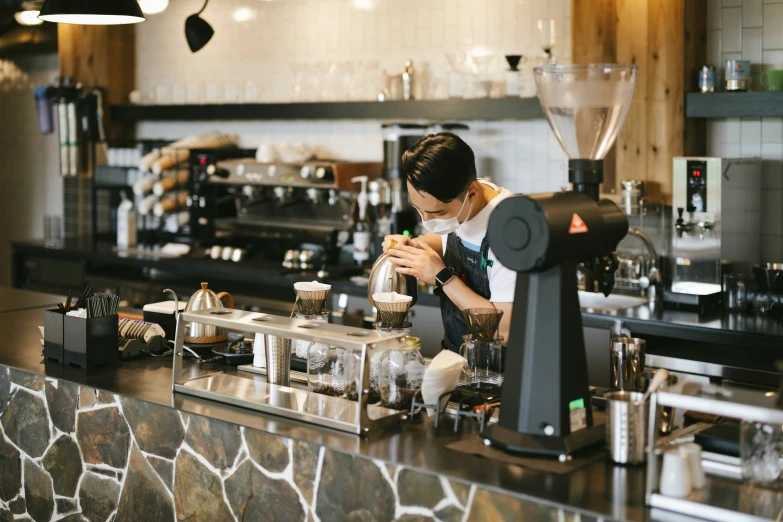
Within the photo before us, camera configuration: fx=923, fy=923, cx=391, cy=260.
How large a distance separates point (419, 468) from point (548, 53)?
3.51 m

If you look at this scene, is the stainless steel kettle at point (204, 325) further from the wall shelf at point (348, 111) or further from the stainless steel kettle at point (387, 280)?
the wall shelf at point (348, 111)

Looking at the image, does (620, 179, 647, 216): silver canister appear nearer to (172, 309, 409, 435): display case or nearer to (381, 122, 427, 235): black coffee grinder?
(381, 122, 427, 235): black coffee grinder

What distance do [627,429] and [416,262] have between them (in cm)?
116

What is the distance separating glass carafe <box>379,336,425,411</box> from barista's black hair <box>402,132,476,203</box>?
0.67 meters

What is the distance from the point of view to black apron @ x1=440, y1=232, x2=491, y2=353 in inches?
127

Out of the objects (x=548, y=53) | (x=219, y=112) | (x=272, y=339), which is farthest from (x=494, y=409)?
(x=219, y=112)

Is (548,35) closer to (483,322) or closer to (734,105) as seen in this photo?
(734,105)

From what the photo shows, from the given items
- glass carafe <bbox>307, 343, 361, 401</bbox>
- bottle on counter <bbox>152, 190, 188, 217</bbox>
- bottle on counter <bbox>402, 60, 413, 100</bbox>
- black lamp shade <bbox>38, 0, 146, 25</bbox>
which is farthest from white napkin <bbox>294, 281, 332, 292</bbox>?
bottle on counter <bbox>152, 190, 188, 217</bbox>

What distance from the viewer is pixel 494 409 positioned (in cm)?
239

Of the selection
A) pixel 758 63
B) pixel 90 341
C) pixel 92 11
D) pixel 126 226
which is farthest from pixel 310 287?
pixel 126 226

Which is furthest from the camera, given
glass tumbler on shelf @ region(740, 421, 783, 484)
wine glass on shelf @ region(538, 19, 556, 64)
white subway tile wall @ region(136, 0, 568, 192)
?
white subway tile wall @ region(136, 0, 568, 192)

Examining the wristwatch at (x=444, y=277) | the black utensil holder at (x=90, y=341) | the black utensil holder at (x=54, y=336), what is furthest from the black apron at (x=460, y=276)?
the black utensil holder at (x=54, y=336)

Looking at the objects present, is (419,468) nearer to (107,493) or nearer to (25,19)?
(107,493)

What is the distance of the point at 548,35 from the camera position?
503 centimetres
